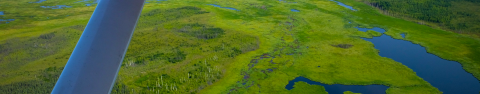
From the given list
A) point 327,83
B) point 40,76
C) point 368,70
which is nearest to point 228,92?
point 327,83

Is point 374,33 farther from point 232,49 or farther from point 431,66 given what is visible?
point 232,49

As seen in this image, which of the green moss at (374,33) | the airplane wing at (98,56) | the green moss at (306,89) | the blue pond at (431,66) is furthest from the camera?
the green moss at (374,33)

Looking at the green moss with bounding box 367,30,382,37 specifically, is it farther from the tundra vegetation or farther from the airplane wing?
the airplane wing

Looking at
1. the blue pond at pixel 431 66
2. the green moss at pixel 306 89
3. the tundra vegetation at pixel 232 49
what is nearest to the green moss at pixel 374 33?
the tundra vegetation at pixel 232 49

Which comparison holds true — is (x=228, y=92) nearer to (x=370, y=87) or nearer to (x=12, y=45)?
(x=370, y=87)

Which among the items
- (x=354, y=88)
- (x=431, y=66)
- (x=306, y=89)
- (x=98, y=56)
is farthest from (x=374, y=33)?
(x=98, y=56)

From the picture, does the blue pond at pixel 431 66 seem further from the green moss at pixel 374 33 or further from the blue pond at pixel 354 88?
the blue pond at pixel 354 88

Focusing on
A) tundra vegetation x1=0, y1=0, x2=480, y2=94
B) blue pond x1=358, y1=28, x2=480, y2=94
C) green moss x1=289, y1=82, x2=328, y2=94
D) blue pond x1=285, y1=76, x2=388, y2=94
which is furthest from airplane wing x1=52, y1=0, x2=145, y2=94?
blue pond x1=358, y1=28, x2=480, y2=94

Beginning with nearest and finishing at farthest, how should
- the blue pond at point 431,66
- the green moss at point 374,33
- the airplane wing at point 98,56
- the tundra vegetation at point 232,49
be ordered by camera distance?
the airplane wing at point 98,56 → the tundra vegetation at point 232,49 → the blue pond at point 431,66 → the green moss at point 374,33
